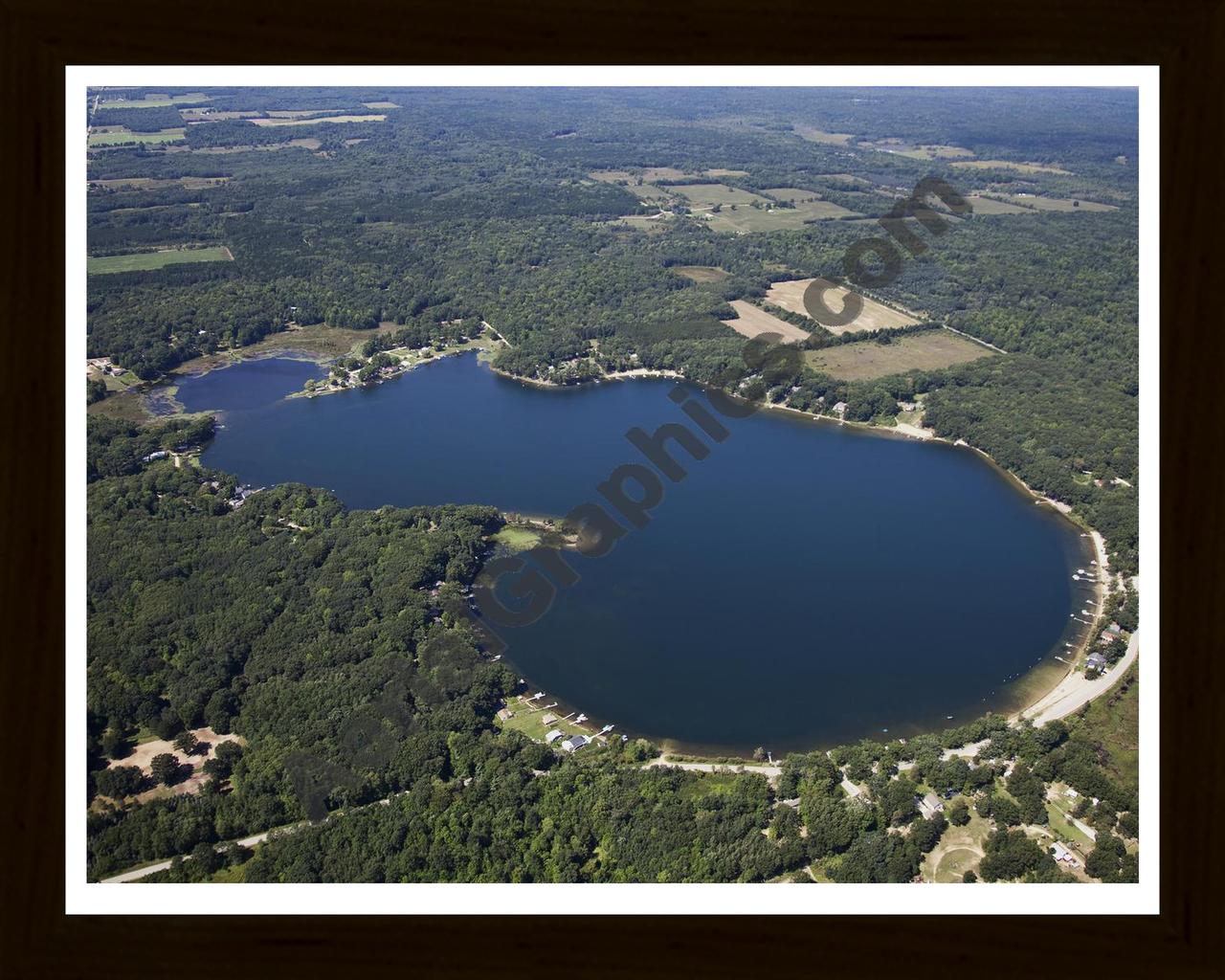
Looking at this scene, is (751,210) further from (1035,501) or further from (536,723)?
(536,723)

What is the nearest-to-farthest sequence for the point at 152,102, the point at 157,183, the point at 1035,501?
the point at 1035,501 < the point at 157,183 < the point at 152,102

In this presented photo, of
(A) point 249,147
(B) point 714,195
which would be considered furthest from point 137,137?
(B) point 714,195

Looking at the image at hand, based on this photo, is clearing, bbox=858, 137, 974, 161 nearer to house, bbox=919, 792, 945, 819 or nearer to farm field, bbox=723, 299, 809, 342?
farm field, bbox=723, 299, 809, 342

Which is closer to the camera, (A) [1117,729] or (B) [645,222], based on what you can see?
(A) [1117,729]

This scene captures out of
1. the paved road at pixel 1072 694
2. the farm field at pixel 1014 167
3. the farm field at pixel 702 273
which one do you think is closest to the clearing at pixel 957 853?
the paved road at pixel 1072 694
